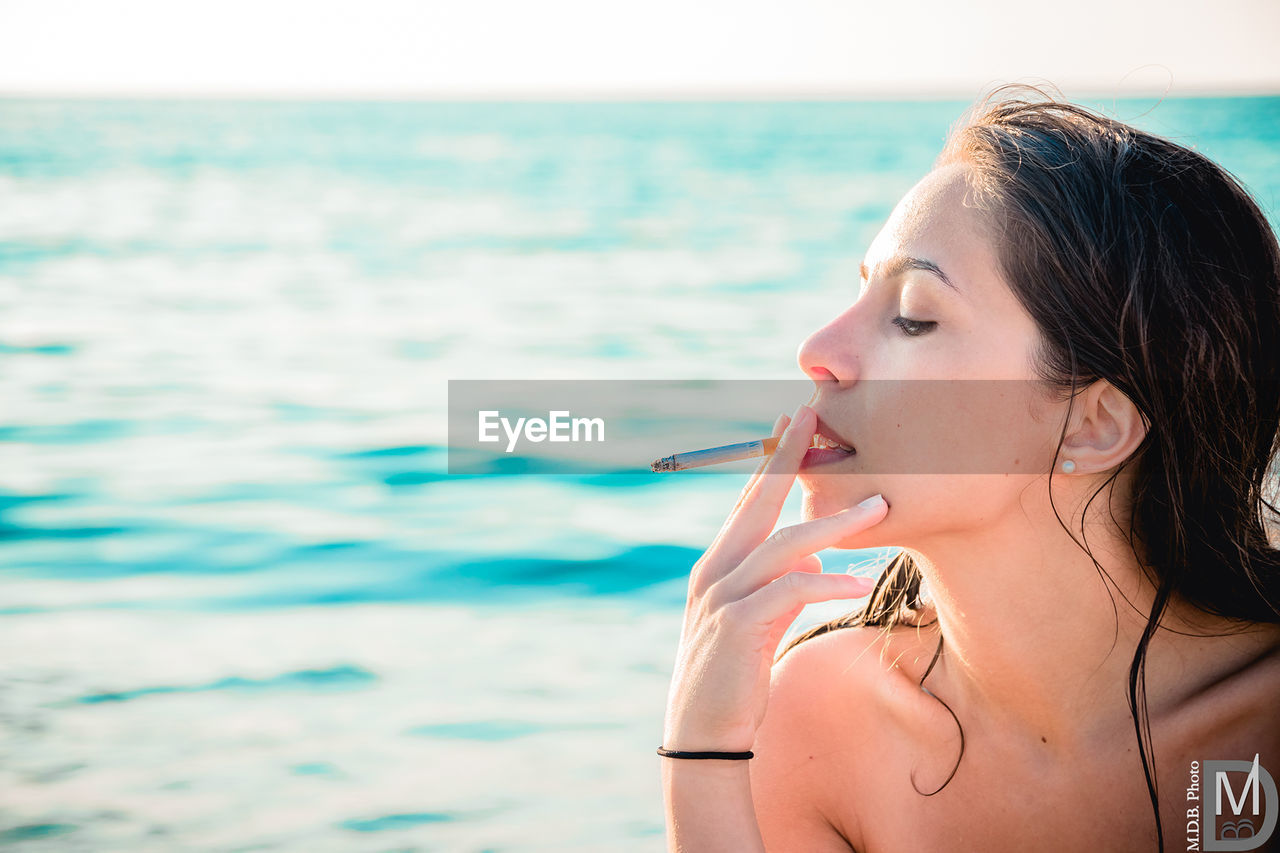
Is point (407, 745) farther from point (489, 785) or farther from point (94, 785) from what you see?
point (94, 785)

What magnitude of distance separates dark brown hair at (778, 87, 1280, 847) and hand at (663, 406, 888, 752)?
17.9 inches

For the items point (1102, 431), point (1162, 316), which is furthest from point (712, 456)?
point (1162, 316)

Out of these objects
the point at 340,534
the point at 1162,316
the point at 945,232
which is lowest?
the point at 340,534

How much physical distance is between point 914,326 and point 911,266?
110 mm

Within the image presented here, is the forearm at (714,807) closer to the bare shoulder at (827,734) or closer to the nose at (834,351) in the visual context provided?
the bare shoulder at (827,734)

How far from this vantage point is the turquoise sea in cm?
400

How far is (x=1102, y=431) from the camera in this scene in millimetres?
2059

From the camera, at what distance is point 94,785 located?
3.93 metres

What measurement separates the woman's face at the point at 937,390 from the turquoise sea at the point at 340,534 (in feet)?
2.05

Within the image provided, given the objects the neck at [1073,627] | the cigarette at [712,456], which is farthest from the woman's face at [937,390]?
the cigarette at [712,456]

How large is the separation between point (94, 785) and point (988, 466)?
130 inches

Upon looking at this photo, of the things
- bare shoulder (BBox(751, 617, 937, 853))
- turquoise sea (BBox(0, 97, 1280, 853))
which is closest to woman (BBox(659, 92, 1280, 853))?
bare shoulder (BBox(751, 617, 937, 853))

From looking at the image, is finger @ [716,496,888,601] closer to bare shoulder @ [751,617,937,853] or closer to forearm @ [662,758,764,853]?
forearm @ [662,758,764,853]

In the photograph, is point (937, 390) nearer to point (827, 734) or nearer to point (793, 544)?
point (793, 544)
